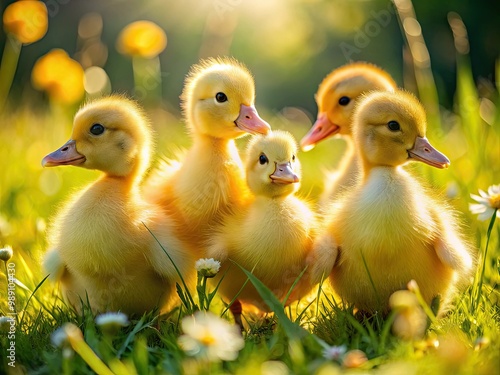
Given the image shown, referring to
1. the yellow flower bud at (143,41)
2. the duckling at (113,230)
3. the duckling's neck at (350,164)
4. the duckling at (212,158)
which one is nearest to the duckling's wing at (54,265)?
the duckling at (113,230)

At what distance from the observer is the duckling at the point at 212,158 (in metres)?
2.64

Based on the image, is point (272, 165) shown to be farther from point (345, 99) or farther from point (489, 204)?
point (345, 99)

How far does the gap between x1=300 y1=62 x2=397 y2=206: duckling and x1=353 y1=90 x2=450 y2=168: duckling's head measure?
662mm

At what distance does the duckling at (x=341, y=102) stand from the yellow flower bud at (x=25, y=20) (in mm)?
1662

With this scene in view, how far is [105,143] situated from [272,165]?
1.89ft

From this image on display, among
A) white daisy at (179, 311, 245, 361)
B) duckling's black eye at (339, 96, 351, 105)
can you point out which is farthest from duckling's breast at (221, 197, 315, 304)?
duckling's black eye at (339, 96, 351, 105)

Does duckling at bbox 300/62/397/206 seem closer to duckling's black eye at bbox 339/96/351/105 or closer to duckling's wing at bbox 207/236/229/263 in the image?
duckling's black eye at bbox 339/96/351/105

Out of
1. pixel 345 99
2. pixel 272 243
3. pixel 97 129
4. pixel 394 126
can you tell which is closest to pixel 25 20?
pixel 97 129

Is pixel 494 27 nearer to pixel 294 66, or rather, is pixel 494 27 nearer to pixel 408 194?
pixel 294 66

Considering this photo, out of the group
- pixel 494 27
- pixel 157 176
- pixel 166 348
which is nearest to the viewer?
pixel 166 348

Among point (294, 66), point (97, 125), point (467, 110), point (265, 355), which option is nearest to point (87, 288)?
point (97, 125)

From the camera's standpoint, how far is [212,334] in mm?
1866

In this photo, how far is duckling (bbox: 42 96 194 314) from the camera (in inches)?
94.4

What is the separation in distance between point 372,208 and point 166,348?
787 millimetres
